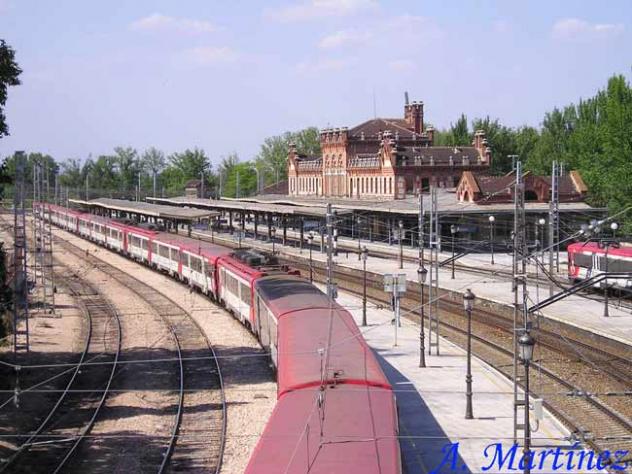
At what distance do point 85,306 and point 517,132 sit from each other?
8536 centimetres

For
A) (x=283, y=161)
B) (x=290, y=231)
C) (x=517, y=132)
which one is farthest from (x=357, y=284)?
(x=283, y=161)

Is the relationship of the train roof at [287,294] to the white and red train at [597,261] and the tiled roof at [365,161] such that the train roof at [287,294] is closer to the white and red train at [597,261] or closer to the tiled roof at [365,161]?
the white and red train at [597,261]

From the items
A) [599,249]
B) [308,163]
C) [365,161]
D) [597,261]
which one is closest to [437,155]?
[365,161]

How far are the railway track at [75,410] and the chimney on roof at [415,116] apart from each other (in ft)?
208

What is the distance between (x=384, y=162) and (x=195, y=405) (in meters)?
58.7

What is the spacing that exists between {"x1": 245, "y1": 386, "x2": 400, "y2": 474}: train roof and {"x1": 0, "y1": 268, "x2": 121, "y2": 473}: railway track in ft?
20.6

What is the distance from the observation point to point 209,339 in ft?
97.8

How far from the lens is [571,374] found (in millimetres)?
23734

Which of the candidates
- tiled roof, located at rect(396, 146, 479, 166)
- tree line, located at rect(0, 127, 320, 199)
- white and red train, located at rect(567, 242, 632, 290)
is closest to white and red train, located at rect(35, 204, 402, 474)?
white and red train, located at rect(567, 242, 632, 290)

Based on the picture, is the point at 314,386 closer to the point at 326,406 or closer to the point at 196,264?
the point at 326,406

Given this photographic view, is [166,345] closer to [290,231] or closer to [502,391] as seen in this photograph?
[502,391]

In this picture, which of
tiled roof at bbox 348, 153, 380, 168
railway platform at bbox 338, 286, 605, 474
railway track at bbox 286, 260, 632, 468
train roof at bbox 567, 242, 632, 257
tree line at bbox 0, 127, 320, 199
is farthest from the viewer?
tree line at bbox 0, 127, 320, 199

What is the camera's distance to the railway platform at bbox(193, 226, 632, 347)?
3044cm

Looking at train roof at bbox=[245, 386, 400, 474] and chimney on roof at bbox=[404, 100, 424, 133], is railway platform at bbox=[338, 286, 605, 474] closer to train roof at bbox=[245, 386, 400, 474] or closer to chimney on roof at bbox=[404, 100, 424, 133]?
train roof at bbox=[245, 386, 400, 474]
